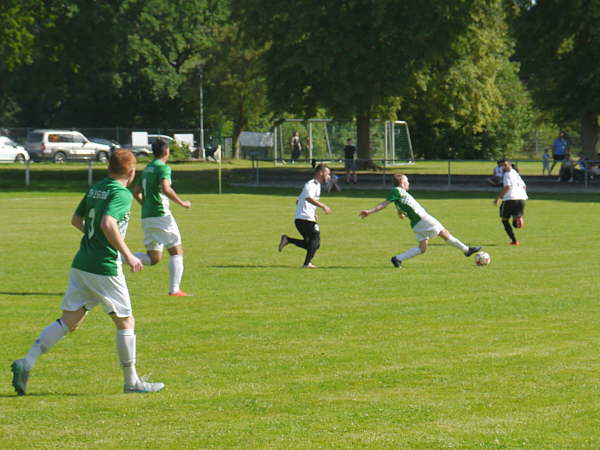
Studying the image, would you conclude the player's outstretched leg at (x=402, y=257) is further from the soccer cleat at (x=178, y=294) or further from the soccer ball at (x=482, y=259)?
the soccer cleat at (x=178, y=294)

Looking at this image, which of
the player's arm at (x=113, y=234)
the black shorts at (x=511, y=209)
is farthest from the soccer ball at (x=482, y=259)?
the player's arm at (x=113, y=234)

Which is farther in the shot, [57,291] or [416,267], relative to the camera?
[416,267]

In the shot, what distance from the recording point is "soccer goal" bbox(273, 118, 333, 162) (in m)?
62.7

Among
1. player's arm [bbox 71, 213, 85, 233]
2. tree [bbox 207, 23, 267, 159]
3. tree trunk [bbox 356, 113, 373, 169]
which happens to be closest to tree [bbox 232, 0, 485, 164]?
tree trunk [bbox 356, 113, 373, 169]

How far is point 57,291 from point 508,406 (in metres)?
8.22

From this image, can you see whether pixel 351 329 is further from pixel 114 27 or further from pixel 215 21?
pixel 215 21

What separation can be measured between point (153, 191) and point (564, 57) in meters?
33.9

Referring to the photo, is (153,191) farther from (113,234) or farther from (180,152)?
(180,152)

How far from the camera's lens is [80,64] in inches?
2197

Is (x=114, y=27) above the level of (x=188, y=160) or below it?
above

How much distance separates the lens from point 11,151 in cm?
6366

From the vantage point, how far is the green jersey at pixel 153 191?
13.6 m

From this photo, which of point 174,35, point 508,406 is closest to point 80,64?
point 174,35

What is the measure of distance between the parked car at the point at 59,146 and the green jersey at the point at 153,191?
176 feet
